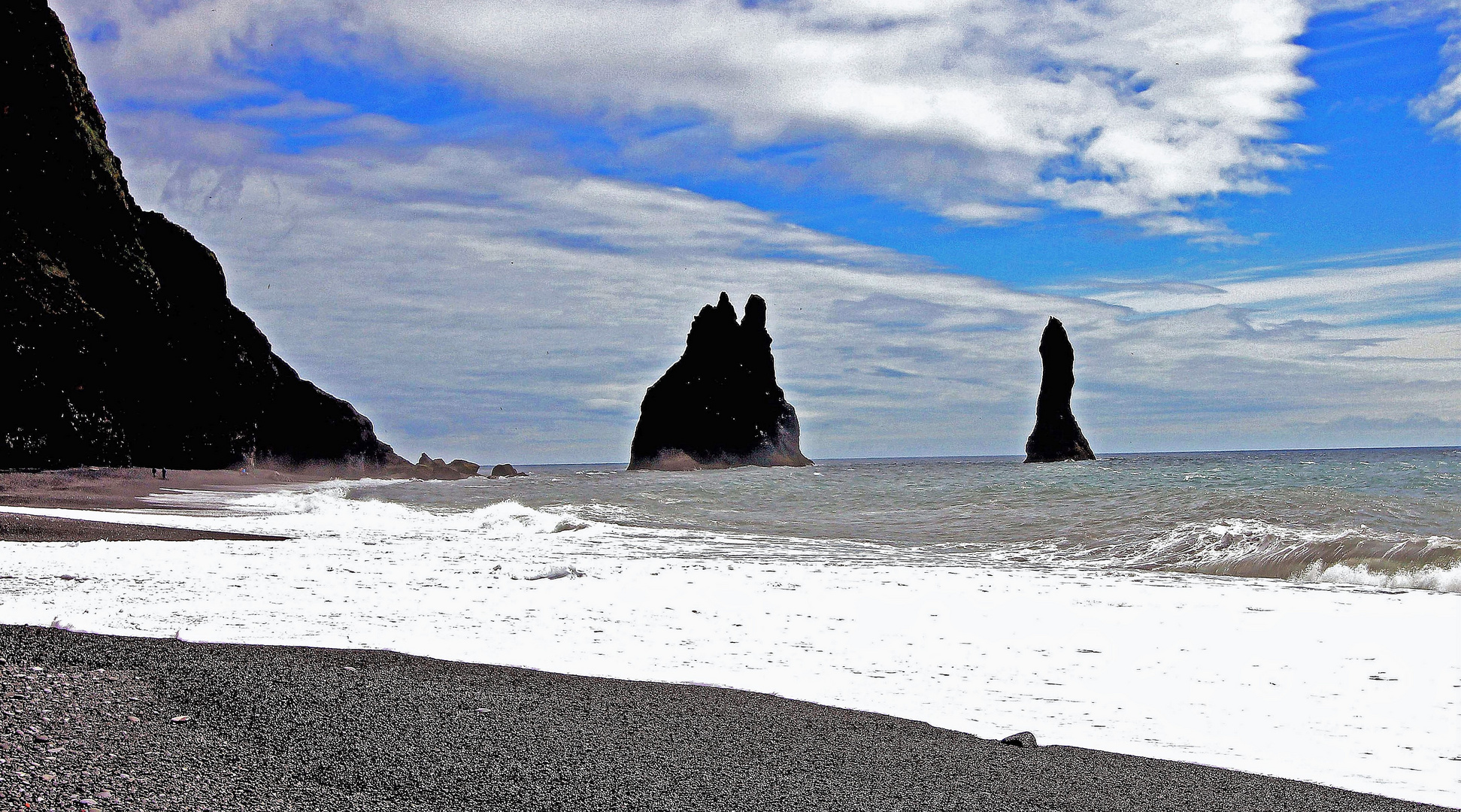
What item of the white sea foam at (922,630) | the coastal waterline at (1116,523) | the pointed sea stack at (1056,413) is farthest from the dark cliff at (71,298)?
the pointed sea stack at (1056,413)

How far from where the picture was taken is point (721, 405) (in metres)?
103

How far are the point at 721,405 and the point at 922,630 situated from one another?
3741 inches

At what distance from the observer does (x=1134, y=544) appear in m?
15.1

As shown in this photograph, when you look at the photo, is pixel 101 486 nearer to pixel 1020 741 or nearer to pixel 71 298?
pixel 71 298

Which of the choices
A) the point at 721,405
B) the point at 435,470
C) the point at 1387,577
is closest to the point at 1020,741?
the point at 1387,577

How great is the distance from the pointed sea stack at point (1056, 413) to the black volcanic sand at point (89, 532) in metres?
102

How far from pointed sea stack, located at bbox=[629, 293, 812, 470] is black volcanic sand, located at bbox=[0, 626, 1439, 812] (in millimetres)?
95262

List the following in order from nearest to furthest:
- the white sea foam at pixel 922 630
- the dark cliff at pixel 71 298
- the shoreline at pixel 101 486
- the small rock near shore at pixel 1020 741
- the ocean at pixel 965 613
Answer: the small rock near shore at pixel 1020 741 → the white sea foam at pixel 922 630 → the ocean at pixel 965 613 → the shoreline at pixel 101 486 → the dark cliff at pixel 71 298

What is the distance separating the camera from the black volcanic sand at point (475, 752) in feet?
11.5

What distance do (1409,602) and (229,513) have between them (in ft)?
70.2

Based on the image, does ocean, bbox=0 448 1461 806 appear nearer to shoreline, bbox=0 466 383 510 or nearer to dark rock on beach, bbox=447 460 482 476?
shoreline, bbox=0 466 383 510

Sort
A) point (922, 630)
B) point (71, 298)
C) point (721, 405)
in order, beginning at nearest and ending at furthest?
point (922, 630) → point (71, 298) → point (721, 405)

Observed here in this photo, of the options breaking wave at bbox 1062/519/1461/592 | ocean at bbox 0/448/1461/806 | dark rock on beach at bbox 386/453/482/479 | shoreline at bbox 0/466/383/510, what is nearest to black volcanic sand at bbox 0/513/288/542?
ocean at bbox 0/448/1461/806

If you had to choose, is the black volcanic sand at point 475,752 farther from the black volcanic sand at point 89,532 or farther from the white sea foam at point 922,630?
the black volcanic sand at point 89,532
